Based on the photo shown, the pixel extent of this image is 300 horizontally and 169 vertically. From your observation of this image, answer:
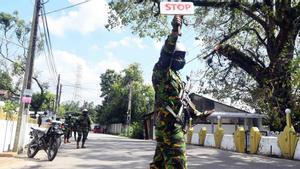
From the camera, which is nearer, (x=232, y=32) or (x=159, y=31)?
(x=232, y=32)

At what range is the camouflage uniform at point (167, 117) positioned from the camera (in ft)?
16.8

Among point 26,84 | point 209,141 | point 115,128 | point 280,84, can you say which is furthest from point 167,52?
point 115,128

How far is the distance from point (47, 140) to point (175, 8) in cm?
984

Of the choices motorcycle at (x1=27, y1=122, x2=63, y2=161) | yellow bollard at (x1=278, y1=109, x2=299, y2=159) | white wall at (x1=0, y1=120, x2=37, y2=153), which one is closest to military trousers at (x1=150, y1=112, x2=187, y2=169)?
motorcycle at (x1=27, y1=122, x2=63, y2=161)

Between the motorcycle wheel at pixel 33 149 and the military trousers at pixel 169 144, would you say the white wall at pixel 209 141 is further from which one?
the military trousers at pixel 169 144

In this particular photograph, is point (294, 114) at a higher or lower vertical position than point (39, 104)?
lower

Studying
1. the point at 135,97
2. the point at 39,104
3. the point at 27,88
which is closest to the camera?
the point at 27,88

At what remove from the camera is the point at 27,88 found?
53.5 feet

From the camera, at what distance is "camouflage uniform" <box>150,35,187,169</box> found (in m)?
5.11

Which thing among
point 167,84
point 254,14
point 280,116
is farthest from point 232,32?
point 167,84

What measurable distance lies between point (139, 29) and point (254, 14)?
7.75m

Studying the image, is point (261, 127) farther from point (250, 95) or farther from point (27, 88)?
point (27, 88)

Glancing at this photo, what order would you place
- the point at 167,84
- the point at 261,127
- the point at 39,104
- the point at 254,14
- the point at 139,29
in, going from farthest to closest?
the point at 39,104 → the point at 261,127 → the point at 139,29 → the point at 254,14 → the point at 167,84

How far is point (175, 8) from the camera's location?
484cm
